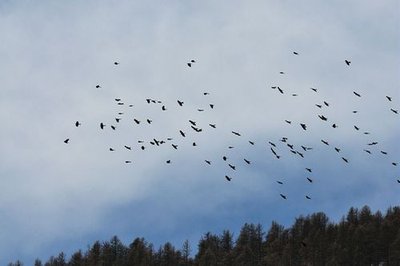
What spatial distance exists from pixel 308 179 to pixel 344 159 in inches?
167

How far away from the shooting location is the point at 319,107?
66125mm

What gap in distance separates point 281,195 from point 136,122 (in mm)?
14472

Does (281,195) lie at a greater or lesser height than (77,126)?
lesser

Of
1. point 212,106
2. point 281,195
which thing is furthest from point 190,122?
point 281,195

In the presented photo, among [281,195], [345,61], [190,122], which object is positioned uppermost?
[345,61]

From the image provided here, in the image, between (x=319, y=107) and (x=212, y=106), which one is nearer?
(x=319, y=107)

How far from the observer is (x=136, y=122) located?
6894 centimetres

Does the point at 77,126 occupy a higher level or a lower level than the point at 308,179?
higher

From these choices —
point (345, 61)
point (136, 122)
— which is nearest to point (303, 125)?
point (345, 61)

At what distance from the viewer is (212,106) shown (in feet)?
235

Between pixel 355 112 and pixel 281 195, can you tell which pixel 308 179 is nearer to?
pixel 281 195

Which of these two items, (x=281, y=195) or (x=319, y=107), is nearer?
(x=319, y=107)

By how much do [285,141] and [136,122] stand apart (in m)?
Answer: 13.3

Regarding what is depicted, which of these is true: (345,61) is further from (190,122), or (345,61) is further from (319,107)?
(190,122)
